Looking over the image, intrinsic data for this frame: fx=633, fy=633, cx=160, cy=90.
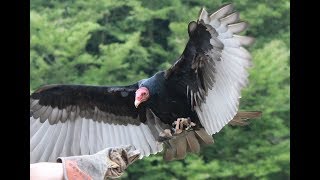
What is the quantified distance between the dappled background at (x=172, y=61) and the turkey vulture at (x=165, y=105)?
110 inches

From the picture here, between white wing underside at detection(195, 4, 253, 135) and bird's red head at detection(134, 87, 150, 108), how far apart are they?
5.3 inches

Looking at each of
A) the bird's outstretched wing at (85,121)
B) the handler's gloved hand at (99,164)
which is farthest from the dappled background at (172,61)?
the handler's gloved hand at (99,164)

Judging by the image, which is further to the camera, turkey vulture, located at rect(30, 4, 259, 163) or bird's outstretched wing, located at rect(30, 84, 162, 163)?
bird's outstretched wing, located at rect(30, 84, 162, 163)

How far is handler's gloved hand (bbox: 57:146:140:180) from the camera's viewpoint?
1066 millimetres

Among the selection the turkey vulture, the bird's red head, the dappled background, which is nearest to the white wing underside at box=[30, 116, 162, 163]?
the turkey vulture

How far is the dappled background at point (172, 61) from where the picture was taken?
4770 millimetres

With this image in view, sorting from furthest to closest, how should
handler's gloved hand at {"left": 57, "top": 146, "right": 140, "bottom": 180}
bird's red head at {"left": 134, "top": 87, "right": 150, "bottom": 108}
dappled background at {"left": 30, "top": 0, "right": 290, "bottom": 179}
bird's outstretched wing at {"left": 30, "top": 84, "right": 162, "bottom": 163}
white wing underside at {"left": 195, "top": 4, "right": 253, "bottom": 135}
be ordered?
dappled background at {"left": 30, "top": 0, "right": 290, "bottom": 179} → bird's outstretched wing at {"left": 30, "top": 84, "right": 162, "bottom": 163} → bird's red head at {"left": 134, "top": 87, "right": 150, "bottom": 108} → white wing underside at {"left": 195, "top": 4, "right": 253, "bottom": 135} → handler's gloved hand at {"left": 57, "top": 146, "right": 140, "bottom": 180}

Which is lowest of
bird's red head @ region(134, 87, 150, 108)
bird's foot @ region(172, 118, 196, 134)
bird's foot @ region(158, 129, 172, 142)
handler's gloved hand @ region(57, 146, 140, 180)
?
handler's gloved hand @ region(57, 146, 140, 180)

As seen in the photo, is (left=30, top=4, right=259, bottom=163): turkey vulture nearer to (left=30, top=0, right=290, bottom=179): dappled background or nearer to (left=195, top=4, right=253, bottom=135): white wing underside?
(left=195, top=4, right=253, bottom=135): white wing underside

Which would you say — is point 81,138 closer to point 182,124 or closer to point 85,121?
point 85,121

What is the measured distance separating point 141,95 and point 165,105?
0.22 feet

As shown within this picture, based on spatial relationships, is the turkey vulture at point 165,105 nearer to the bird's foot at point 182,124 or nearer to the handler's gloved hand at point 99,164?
the bird's foot at point 182,124

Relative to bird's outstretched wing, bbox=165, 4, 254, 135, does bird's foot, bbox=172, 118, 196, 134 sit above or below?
below
